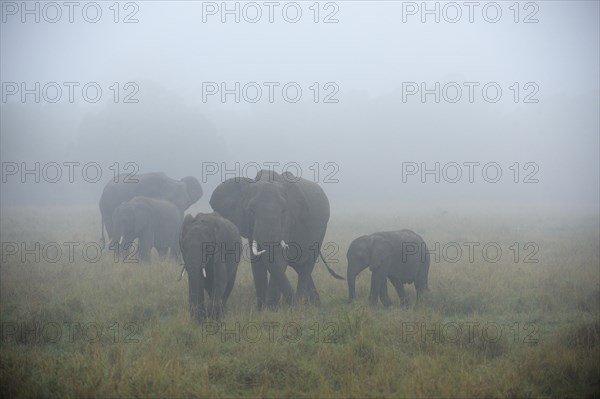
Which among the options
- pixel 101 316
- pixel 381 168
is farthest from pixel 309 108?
pixel 101 316

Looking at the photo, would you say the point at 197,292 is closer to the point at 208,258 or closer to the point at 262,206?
the point at 208,258

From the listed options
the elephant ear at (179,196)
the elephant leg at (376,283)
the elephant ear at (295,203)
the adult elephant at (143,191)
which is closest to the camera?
the elephant ear at (295,203)

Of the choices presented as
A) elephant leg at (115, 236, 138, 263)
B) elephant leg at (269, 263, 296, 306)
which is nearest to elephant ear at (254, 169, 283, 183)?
elephant leg at (269, 263, 296, 306)

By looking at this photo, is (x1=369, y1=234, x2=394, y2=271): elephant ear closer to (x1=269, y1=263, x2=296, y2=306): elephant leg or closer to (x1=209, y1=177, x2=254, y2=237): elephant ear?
(x1=269, y1=263, x2=296, y2=306): elephant leg

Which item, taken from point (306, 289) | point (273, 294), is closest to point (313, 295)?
point (306, 289)

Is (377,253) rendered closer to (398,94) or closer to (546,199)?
(546,199)

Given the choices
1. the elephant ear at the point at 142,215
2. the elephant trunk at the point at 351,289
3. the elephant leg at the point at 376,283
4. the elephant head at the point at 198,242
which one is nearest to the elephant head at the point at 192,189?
the elephant ear at the point at 142,215

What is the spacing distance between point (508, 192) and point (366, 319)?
185ft

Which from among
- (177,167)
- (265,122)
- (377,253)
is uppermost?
(265,122)

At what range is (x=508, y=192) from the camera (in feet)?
200

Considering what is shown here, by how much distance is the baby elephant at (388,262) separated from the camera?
1115cm

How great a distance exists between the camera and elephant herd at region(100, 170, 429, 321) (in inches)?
375

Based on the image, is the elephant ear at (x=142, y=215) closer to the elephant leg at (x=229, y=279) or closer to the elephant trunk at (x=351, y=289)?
the elephant leg at (x=229, y=279)

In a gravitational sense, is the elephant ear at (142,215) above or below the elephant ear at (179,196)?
below
